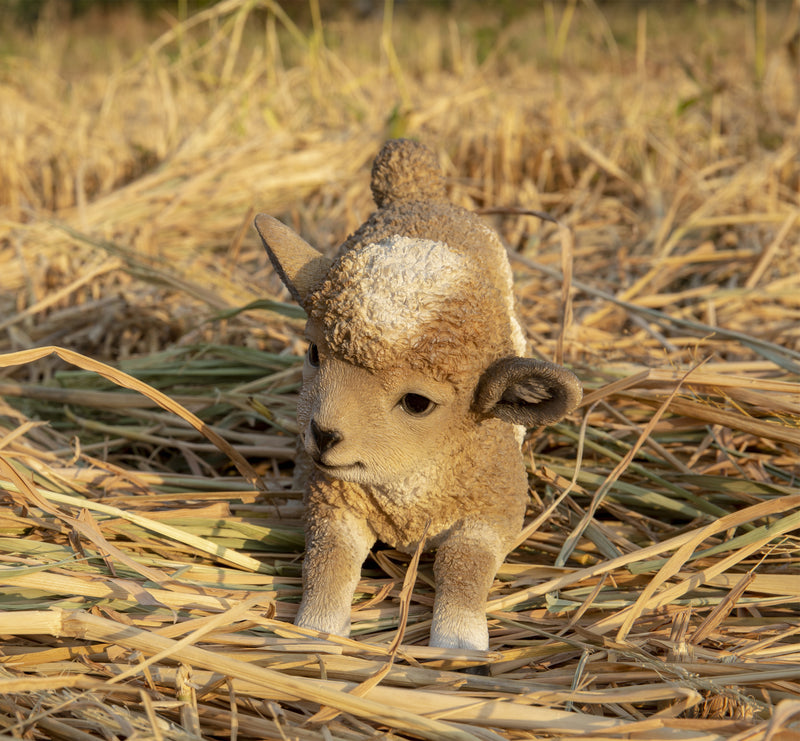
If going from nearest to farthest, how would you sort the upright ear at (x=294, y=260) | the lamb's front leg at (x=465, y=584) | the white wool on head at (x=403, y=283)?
the white wool on head at (x=403, y=283)
the lamb's front leg at (x=465, y=584)
the upright ear at (x=294, y=260)

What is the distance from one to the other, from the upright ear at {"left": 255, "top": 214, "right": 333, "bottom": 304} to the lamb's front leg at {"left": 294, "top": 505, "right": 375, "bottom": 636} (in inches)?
21.6

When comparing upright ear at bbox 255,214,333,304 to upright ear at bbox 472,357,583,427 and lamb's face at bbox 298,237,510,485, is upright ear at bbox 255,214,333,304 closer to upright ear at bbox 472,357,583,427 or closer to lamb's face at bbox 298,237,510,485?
lamb's face at bbox 298,237,510,485

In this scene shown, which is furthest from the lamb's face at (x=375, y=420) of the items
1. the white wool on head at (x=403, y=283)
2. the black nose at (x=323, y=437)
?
the white wool on head at (x=403, y=283)

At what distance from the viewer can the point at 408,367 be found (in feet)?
5.47

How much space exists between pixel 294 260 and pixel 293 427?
2.73ft

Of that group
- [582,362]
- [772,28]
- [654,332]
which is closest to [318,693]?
[582,362]

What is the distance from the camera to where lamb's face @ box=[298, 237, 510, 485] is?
1.65 m

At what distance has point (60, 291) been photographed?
349 centimetres

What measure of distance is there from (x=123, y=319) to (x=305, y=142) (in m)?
2.02

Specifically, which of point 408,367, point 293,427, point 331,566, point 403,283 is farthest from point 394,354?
→ point 293,427

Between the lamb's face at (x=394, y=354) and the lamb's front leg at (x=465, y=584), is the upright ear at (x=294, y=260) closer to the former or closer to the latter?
the lamb's face at (x=394, y=354)

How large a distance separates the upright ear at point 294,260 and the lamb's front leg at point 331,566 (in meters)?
0.55

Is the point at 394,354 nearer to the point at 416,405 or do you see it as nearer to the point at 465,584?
the point at 416,405

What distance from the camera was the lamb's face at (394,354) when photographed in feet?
5.40
